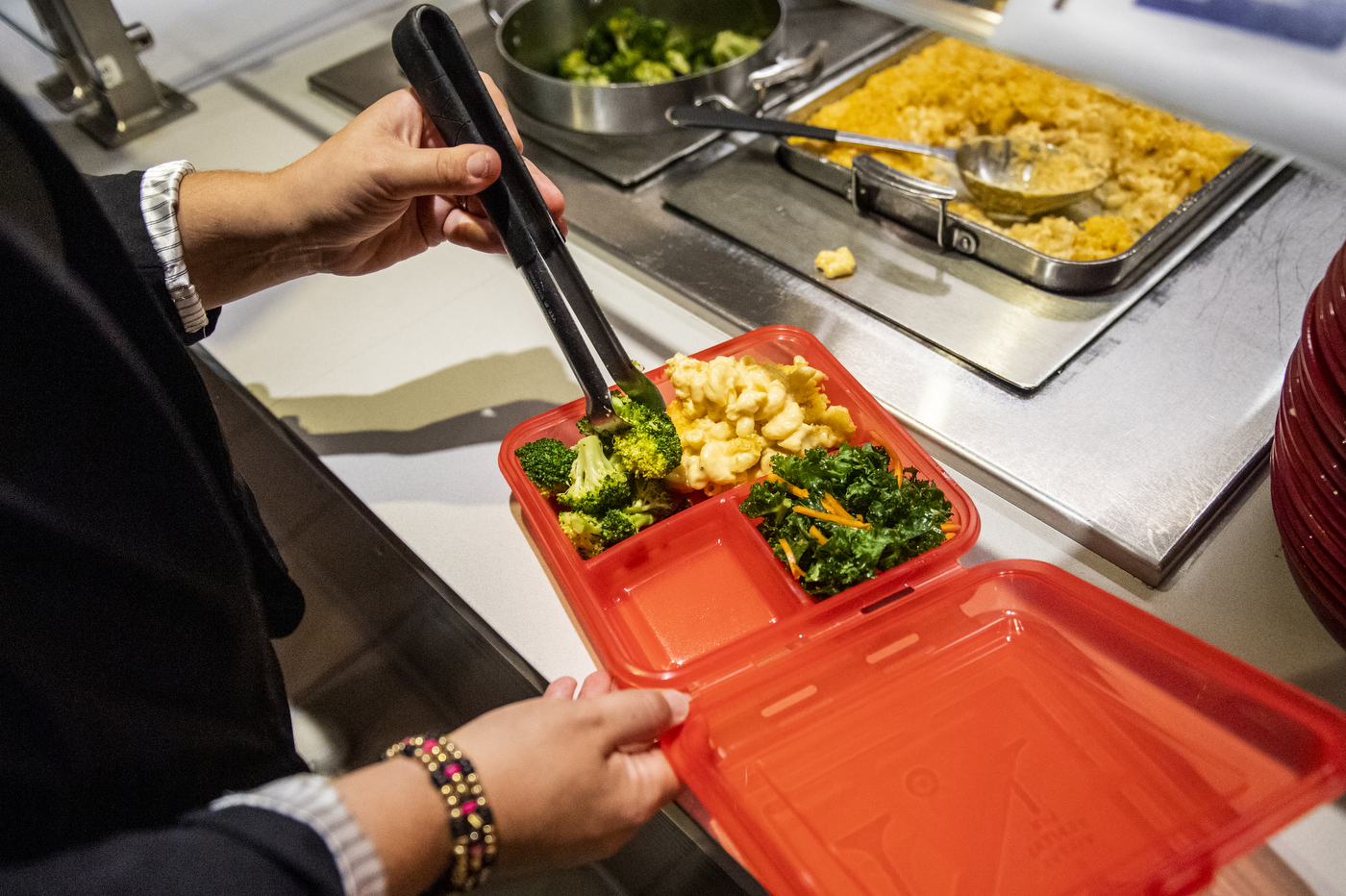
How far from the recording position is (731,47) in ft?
6.08

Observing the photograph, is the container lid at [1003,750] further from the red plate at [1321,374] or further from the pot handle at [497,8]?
the pot handle at [497,8]

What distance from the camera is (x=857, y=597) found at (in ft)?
3.09

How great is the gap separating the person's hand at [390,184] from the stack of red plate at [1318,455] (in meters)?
0.89

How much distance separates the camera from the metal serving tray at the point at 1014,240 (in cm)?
133

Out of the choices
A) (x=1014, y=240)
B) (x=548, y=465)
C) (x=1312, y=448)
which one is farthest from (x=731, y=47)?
(x=1312, y=448)

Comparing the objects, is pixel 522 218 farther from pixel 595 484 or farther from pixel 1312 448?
pixel 1312 448

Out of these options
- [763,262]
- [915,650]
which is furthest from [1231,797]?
[763,262]


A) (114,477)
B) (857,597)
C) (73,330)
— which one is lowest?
(857,597)

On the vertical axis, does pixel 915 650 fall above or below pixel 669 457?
below

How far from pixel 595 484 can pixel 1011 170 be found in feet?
3.11

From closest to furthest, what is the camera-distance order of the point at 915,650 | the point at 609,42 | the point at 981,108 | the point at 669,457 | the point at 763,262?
the point at 915,650 < the point at 669,457 < the point at 763,262 < the point at 981,108 < the point at 609,42

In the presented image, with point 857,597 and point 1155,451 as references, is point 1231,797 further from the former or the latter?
point 1155,451

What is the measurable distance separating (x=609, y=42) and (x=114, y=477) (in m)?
1.48

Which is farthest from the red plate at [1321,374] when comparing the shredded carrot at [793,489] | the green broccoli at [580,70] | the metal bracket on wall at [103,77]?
the metal bracket on wall at [103,77]
